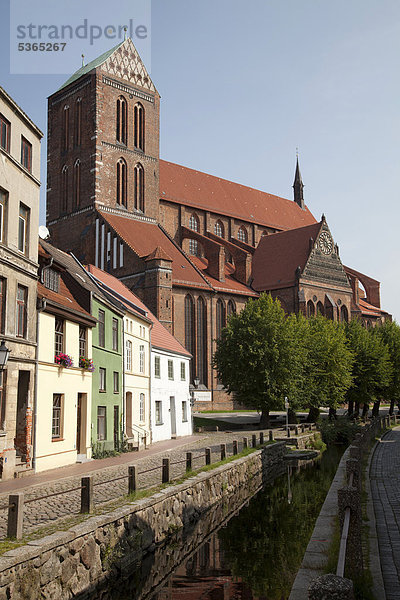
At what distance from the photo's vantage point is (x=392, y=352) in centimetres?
5162

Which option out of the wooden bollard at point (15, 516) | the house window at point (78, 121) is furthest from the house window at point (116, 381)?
the house window at point (78, 121)

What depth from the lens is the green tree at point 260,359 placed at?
36.8m

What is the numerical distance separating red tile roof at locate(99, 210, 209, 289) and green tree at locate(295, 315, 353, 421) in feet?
39.8

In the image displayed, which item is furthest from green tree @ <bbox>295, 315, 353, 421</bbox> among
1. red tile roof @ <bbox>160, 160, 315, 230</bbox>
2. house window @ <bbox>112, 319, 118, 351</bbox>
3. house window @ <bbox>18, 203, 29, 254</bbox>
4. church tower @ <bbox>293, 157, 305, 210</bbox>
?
church tower @ <bbox>293, 157, 305, 210</bbox>

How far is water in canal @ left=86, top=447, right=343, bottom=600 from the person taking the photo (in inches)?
368

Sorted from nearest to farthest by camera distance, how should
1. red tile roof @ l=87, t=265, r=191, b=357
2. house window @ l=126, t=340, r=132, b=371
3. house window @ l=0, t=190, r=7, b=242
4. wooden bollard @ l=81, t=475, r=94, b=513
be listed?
wooden bollard @ l=81, t=475, r=94, b=513 → house window @ l=0, t=190, r=7, b=242 → house window @ l=126, t=340, r=132, b=371 → red tile roof @ l=87, t=265, r=191, b=357

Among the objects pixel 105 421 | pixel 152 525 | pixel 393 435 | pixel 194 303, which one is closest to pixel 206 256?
pixel 194 303

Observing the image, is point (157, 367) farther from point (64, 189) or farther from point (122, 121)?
point (122, 121)

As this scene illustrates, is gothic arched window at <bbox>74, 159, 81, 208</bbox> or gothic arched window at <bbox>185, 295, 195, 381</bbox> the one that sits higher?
gothic arched window at <bbox>74, 159, 81, 208</bbox>

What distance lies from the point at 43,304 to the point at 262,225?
55.2 m

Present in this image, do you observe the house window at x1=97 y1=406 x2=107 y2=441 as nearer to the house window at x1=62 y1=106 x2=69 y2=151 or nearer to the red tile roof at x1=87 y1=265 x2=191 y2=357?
the red tile roof at x1=87 y1=265 x2=191 y2=357

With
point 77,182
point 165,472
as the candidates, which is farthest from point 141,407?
point 77,182

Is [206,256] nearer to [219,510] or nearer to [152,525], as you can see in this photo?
[219,510]

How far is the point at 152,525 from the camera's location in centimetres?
1158
